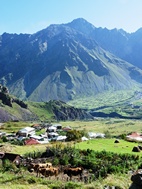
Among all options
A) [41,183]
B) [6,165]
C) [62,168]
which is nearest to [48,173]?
[62,168]

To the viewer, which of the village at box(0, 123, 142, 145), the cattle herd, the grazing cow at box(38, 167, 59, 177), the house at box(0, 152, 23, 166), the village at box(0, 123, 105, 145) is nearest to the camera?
the cattle herd

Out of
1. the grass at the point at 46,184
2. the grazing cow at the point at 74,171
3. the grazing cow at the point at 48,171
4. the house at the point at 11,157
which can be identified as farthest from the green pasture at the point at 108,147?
the grass at the point at 46,184

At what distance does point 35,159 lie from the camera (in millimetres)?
45594

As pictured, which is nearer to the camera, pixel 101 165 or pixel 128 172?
pixel 128 172

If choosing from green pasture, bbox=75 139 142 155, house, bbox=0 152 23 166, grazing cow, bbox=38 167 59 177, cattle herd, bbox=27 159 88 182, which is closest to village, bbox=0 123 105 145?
green pasture, bbox=75 139 142 155

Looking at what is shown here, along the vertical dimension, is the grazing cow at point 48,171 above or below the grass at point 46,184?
below

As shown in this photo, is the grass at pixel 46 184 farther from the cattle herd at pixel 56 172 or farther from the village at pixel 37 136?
the village at pixel 37 136

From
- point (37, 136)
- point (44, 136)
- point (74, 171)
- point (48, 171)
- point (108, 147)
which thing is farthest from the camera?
point (44, 136)

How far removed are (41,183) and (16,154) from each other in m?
19.6

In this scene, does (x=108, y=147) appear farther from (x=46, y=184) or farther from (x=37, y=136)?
(x=37, y=136)

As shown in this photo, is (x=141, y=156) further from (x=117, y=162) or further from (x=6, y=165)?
(x=6, y=165)

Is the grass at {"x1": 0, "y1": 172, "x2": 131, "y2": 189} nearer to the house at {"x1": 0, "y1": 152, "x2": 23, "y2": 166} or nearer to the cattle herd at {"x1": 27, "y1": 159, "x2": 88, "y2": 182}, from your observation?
the cattle herd at {"x1": 27, "y1": 159, "x2": 88, "y2": 182}

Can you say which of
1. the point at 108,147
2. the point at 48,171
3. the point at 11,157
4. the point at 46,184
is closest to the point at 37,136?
the point at 108,147

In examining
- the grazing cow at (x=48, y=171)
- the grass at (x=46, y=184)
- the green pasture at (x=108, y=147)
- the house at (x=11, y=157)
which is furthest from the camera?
the green pasture at (x=108, y=147)
